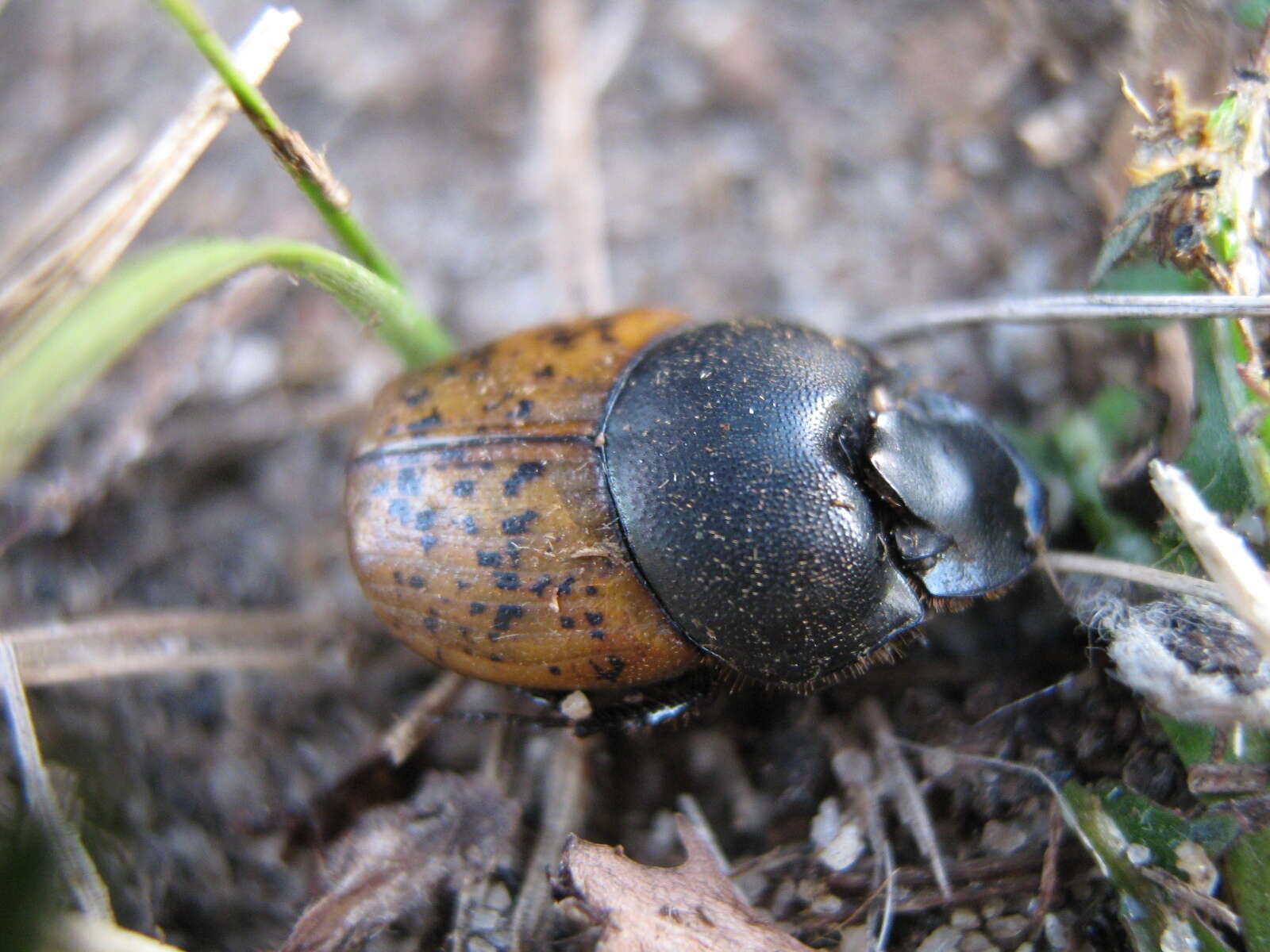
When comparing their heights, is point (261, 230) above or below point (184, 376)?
above

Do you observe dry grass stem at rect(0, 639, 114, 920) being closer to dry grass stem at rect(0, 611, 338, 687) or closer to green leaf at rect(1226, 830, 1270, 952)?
dry grass stem at rect(0, 611, 338, 687)

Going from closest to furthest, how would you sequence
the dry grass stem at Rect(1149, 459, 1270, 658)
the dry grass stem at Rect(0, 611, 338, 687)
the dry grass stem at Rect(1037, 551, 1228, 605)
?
1. the dry grass stem at Rect(1149, 459, 1270, 658)
2. the dry grass stem at Rect(1037, 551, 1228, 605)
3. the dry grass stem at Rect(0, 611, 338, 687)

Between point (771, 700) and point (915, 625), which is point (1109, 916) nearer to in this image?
point (915, 625)

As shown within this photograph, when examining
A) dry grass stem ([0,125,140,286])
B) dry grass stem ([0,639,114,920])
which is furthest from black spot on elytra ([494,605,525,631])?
dry grass stem ([0,125,140,286])

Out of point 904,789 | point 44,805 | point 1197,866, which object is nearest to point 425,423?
point 44,805

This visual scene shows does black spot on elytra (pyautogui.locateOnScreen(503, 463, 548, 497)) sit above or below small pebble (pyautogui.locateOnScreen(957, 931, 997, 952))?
above

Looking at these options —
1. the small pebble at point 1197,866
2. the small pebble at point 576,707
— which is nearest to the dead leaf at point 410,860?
the small pebble at point 576,707

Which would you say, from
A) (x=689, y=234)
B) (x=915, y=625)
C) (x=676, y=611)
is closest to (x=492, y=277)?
(x=689, y=234)
